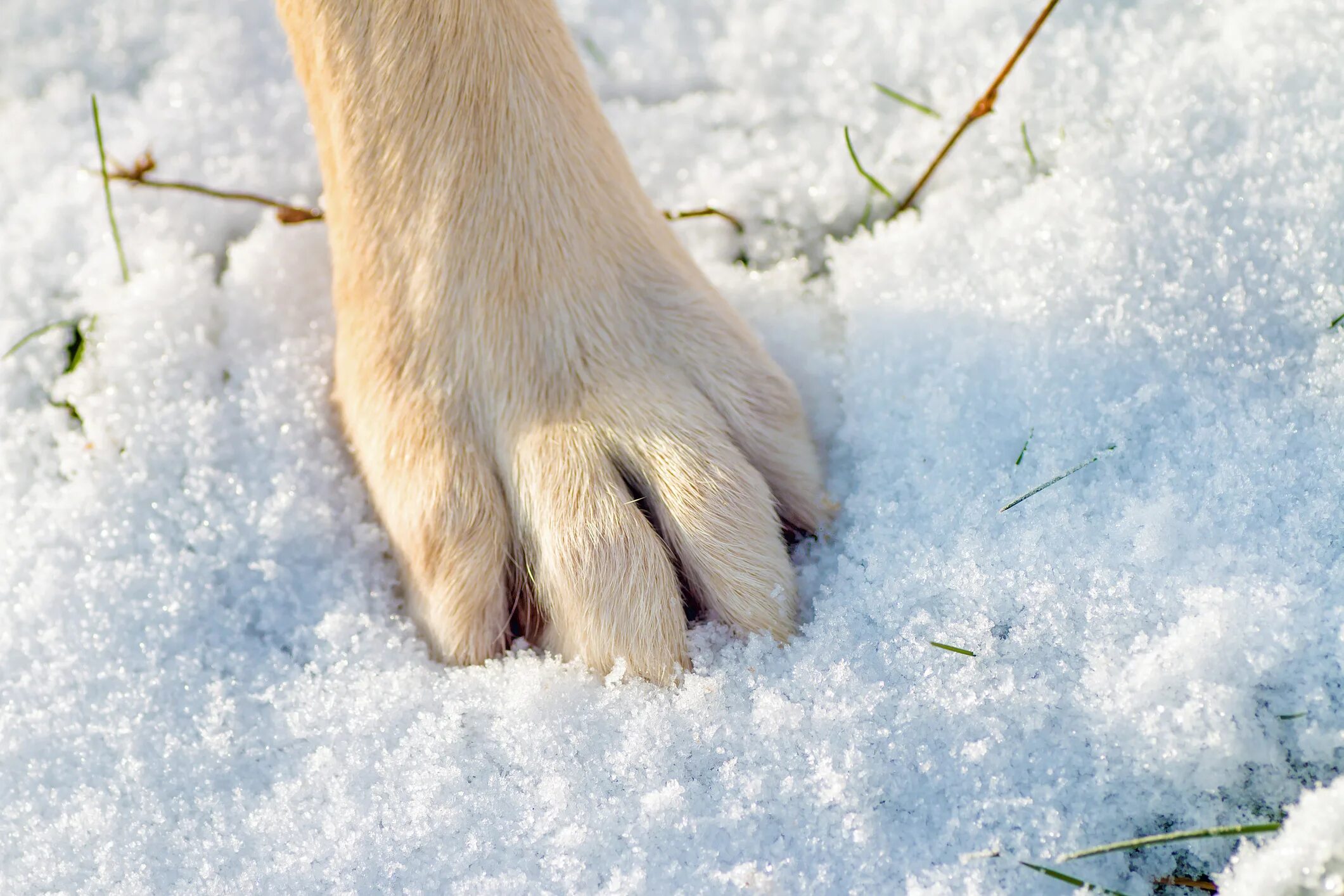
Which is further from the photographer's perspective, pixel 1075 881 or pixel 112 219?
pixel 112 219

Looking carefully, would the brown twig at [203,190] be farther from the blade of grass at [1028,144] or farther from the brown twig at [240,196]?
the blade of grass at [1028,144]

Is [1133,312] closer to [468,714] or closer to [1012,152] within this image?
[1012,152]

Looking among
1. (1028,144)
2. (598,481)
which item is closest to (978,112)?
(1028,144)

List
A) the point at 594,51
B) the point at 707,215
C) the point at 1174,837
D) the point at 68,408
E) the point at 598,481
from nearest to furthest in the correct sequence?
the point at 1174,837 → the point at 598,481 → the point at 68,408 → the point at 707,215 → the point at 594,51

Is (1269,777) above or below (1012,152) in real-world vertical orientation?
below

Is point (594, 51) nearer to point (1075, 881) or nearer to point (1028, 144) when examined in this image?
point (1028, 144)

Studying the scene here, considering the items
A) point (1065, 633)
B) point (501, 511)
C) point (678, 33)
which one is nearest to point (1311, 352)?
point (1065, 633)
